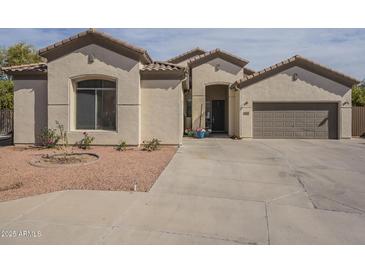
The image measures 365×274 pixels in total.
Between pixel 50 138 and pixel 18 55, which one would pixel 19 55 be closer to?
pixel 18 55

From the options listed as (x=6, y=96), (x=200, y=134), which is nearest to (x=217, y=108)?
(x=200, y=134)

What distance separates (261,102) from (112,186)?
13.0m

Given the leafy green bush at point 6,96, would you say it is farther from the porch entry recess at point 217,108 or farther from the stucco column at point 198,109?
the porch entry recess at point 217,108

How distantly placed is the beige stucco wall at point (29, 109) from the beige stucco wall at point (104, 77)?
671mm

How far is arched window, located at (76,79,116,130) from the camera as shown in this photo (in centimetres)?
1309

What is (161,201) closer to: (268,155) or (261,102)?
(268,155)

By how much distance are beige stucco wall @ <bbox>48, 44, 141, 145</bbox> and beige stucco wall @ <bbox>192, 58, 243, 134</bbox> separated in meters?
8.15

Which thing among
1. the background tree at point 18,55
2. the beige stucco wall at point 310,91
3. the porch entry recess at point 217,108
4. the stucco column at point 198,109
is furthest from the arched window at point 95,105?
the background tree at point 18,55

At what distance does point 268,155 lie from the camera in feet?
37.2

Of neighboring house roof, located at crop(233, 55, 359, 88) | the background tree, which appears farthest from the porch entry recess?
the background tree

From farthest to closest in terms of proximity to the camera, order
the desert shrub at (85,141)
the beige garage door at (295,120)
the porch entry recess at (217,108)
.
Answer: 1. the porch entry recess at (217,108)
2. the beige garage door at (295,120)
3. the desert shrub at (85,141)

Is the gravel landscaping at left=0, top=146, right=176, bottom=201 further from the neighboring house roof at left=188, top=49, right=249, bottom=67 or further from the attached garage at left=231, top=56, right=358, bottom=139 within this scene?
the neighboring house roof at left=188, top=49, right=249, bottom=67

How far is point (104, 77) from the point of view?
12.8 meters

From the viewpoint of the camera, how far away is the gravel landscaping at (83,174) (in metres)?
6.53
